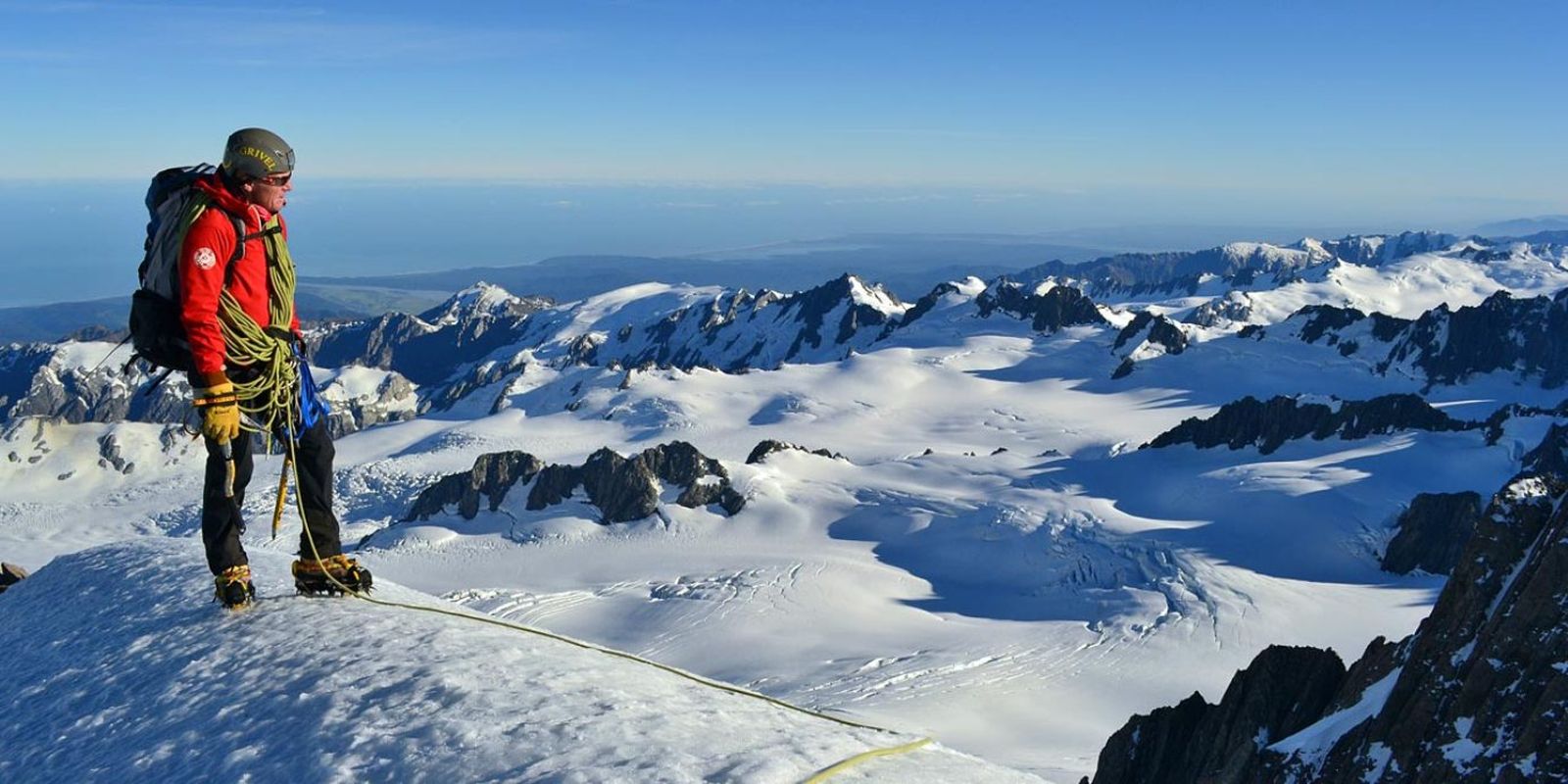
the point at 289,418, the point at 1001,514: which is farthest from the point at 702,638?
the point at 289,418

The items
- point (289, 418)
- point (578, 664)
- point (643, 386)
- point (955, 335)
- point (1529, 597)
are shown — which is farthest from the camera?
point (955, 335)

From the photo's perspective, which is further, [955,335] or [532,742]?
[955,335]

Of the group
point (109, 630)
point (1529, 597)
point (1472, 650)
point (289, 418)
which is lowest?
point (1472, 650)

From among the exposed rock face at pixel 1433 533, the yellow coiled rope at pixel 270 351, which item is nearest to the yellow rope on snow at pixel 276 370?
the yellow coiled rope at pixel 270 351

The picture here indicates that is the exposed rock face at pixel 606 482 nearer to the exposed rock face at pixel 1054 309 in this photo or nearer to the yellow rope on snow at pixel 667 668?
the yellow rope on snow at pixel 667 668

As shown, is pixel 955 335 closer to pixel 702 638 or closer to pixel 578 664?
pixel 702 638

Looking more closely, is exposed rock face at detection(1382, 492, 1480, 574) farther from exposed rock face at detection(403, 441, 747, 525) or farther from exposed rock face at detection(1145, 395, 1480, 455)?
exposed rock face at detection(403, 441, 747, 525)

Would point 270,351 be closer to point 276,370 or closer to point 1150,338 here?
point 276,370
